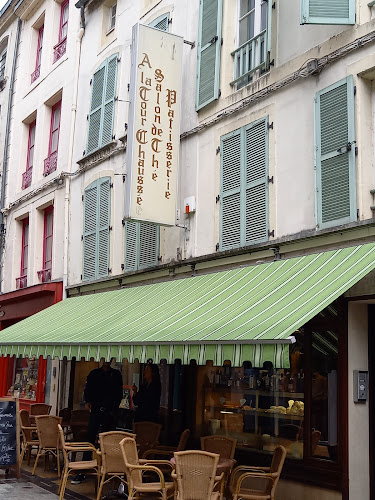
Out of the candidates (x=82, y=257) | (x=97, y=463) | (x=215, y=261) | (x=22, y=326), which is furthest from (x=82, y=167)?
(x=97, y=463)

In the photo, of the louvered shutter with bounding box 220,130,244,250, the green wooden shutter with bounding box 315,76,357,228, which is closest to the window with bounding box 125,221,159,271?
the louvered shutter with bounding box 220,130,244,250

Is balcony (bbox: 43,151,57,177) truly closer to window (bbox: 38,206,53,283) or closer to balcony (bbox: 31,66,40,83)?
window (bbox: 38,206,53,283)

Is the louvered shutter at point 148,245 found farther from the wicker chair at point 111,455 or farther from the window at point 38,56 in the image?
the window at point 38,56

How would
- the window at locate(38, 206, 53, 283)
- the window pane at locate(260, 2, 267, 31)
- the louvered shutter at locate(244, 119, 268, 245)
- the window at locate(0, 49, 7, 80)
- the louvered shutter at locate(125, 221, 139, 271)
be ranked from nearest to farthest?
the louvered shutter at locate(244, 119, 268, 245) → the window pane at locate(260, 2, 267, 31) → the louvered shutter at locate(125, 221, 139, 271) → the window at locate(38, 206, 53, 283) → the window at locate(0, 49, 7, 80)

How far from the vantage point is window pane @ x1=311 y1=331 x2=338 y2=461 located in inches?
294

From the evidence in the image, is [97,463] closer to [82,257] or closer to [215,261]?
[215,261]

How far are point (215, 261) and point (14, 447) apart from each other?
158 inches

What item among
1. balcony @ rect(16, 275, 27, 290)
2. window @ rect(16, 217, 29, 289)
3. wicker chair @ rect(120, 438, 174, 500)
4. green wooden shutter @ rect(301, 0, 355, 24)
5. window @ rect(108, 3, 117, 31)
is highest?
window @ rect(108, 3, 117, 31)

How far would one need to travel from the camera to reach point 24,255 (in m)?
16.5

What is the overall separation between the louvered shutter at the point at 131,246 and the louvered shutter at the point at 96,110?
2305 mm

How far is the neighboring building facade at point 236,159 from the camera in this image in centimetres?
734

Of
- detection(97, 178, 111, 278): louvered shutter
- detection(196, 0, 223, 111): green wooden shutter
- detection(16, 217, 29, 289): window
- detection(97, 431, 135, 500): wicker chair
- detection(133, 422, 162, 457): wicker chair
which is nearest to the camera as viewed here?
detection(97, 431, 135, 500): wicker chair

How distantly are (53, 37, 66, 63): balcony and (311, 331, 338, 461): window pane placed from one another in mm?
10573

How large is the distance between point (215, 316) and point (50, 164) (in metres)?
9.25
